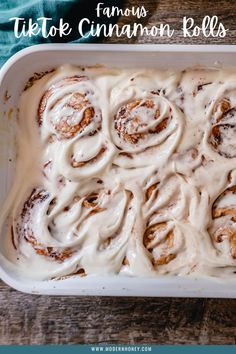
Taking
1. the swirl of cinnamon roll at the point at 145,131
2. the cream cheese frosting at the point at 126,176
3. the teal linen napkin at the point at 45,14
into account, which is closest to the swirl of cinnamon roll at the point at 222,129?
the cream cheese frosting at the point at 126,176

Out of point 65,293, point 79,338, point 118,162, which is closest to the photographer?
point 65,293

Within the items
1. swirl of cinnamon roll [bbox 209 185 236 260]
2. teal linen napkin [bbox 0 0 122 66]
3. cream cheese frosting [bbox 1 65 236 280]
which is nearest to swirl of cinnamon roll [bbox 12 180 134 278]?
cream cheese frosting [bbox 1 65 236 280]

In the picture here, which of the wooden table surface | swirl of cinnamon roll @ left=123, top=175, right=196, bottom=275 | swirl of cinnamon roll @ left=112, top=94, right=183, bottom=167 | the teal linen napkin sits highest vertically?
the teal linen napkin

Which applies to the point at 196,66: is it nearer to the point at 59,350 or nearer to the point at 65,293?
the point at 65,293

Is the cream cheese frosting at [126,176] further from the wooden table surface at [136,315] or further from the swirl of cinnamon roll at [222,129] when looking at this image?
the wooden table surface at [136,315]

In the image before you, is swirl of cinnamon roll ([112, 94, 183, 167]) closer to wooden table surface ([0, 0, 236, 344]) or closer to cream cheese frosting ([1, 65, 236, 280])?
cream cheese frosting ([1, 65, 236, 280])

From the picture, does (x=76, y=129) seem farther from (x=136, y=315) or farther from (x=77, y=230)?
(x=136, y=315)

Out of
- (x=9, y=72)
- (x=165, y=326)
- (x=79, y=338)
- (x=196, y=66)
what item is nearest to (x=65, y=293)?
(x=79, y=338)
